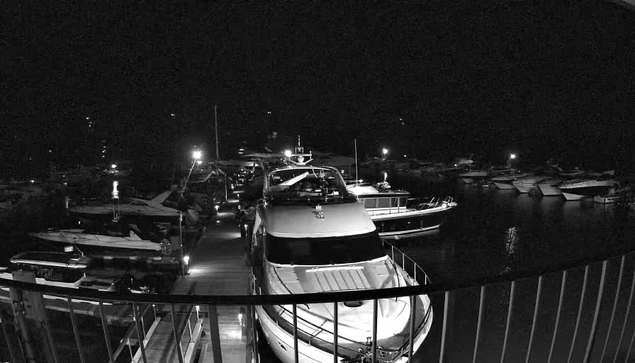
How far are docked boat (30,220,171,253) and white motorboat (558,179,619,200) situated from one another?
99.6 feet

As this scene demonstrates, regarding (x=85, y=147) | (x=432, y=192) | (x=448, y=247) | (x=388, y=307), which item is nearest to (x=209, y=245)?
(x=388, y=307)

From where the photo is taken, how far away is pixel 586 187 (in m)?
30.4

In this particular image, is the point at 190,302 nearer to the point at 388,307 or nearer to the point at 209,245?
the point at 388,307

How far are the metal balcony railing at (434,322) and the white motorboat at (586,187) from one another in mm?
14746

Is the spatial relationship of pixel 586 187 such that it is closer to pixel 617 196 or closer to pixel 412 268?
pixel 617 196

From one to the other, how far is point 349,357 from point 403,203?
15.2 m

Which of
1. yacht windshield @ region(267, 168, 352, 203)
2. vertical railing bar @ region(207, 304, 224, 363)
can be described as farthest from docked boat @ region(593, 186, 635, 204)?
vertical railing bar @ region(207, 304, 224, 363)

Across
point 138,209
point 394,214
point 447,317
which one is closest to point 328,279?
point 447,317

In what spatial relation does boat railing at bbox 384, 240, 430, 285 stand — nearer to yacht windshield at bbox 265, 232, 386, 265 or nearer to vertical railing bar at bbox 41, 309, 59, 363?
yacht windshield at bbox 265, 232, 386, 265

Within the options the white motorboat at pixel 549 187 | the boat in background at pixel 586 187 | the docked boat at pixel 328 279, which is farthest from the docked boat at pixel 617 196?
the docked boat at pixel 328 279

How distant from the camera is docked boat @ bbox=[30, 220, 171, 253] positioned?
49.0 ft

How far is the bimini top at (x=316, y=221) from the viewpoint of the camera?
23.7 ft

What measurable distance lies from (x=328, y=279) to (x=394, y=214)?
40.7 feet

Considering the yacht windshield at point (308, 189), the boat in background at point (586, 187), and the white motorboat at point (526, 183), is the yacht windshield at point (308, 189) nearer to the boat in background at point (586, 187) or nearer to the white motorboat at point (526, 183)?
the boat in background at point (586, 187)
